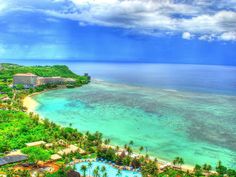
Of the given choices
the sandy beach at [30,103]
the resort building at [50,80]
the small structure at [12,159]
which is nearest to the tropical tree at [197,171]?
the small structure at [12,159]

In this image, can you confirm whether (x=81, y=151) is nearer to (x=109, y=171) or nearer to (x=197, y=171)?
(x=109, y=171)

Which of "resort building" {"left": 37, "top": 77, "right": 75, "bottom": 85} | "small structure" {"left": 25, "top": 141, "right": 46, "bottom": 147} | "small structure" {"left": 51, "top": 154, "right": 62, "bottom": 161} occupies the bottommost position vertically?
"small structure" {"left": 51, "top": 154, "right": 62, "bottom": 161}

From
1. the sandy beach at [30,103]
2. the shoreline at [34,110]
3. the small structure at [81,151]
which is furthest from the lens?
the sandy beach at [30,103]

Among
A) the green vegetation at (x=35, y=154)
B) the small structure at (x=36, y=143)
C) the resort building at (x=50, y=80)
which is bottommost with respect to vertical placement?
the small structure at (x=36, y=143)

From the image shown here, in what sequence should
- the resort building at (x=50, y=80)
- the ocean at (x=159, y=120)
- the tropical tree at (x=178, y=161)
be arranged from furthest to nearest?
1. the resort building at (x=50, y=80)
2. the ocean at (x=159, y=120)
3. the tropical tree at (x=178, y=161)

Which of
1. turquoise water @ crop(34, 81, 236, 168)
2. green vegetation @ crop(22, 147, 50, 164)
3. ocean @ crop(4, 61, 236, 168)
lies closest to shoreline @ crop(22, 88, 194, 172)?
ocean @ crop(4, 61, 236, 168)

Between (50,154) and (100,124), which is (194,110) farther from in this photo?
(50,154)

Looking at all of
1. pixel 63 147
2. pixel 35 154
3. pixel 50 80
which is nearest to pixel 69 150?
pixel 63 147

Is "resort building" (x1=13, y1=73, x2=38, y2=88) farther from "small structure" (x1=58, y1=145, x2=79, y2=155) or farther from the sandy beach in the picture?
"small structure" (x1=58, y1=145, x2=79, y2=155)

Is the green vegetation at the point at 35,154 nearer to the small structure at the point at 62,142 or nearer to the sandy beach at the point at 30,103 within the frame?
the small structure at the point at 62,142
